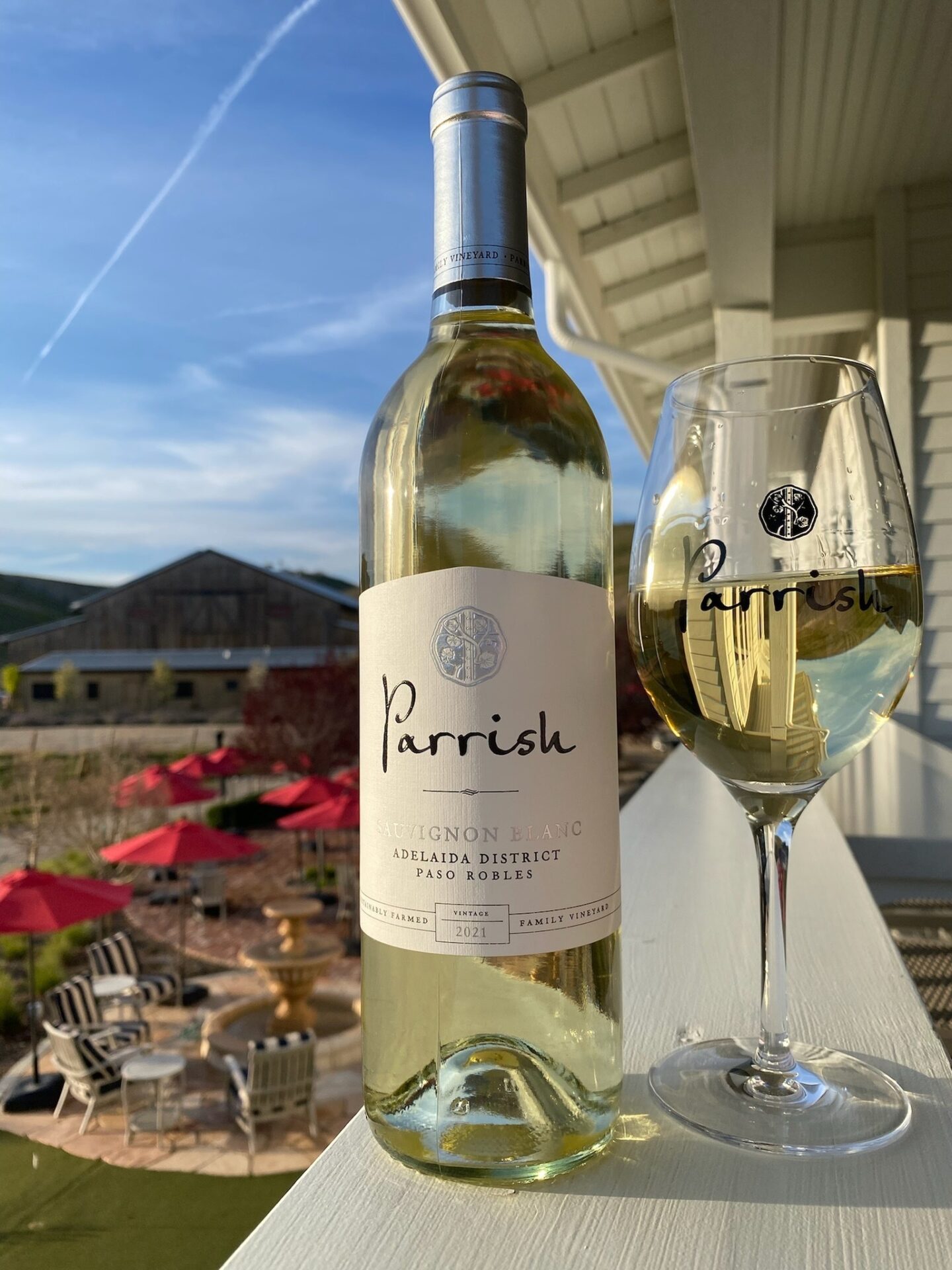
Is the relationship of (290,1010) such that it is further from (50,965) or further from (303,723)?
(303,723)

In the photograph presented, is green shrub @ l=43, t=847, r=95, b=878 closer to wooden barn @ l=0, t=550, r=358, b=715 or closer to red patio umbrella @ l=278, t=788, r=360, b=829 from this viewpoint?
wooden barn @ l=0, t=550, r=358, b=715

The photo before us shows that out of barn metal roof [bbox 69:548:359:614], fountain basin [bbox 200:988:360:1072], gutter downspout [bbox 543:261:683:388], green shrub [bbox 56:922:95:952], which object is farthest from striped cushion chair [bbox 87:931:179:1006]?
barn metal roof [bbox 69:548:359:614]

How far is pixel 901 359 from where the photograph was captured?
2.59m

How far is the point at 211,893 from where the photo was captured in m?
11.2

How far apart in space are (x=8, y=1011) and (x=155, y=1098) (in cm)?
285

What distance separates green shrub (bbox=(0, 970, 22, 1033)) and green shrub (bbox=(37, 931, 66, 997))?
416 mm

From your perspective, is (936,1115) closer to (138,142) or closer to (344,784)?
(344,784)

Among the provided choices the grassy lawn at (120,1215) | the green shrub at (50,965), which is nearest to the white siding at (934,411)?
the grassy lawn at (120,1215)

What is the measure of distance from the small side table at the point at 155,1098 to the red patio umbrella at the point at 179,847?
167cm

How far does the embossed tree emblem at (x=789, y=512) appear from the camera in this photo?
1.09 ft

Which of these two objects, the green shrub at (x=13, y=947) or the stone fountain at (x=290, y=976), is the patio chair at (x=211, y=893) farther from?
the stone fountain at (x=290, y=976)

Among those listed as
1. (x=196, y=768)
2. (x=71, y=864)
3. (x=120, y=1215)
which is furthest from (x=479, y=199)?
(x=71, y=864)

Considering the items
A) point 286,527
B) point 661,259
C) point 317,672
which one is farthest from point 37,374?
point 661,259

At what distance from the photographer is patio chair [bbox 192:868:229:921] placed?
36.6 ft
